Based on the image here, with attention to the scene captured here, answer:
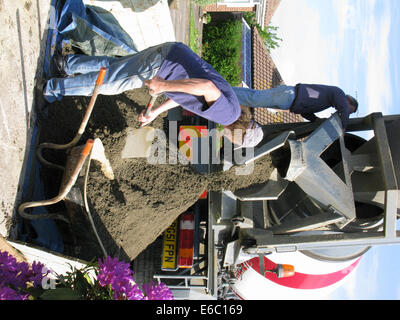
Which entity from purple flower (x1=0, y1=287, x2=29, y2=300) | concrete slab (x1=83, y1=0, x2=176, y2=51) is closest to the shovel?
purple flower (x1=0, y1=287, x2=29, y2=300)

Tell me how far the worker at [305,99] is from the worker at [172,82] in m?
0.54

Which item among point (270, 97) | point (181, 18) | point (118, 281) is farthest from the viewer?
point (181, 18)

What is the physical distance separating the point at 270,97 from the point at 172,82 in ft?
5.22

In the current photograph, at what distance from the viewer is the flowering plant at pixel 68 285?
193 cm

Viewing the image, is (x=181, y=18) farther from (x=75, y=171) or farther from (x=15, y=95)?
(x=75, y=171)

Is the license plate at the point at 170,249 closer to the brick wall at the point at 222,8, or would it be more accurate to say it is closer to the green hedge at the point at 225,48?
the green hedge at the point at 225,48

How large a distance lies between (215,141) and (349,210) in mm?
1716

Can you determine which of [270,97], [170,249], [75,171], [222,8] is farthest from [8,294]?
[222,8]

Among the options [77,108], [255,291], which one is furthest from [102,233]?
[255,291]

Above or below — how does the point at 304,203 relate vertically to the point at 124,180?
below

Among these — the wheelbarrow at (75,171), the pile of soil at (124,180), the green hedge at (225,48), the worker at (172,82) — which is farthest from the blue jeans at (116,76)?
the green hedge at (225,48)

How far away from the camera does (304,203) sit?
4.08 meters

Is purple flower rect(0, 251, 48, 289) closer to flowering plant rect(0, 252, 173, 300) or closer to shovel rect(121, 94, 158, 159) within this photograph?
flowering plant rect(0, 252, 173, 300)

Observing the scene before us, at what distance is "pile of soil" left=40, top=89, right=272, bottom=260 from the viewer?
3.38m
